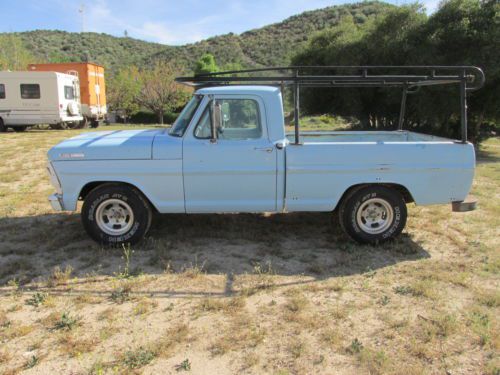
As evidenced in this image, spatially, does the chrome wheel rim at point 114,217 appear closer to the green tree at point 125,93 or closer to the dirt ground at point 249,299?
the dirt ground at point 249,299

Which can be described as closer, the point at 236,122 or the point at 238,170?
the point at 238,170

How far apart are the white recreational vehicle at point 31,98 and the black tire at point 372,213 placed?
59.2 ft

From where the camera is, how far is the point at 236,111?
5336 millimetres

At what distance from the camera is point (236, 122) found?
17.7 feet

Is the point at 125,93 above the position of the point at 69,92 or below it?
above

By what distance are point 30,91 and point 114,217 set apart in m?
17.2

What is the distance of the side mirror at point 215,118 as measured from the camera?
5.06 meters

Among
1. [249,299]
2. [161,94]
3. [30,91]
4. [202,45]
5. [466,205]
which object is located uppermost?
[202,45]

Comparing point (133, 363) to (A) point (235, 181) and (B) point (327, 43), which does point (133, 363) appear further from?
(B) point (327, 43)

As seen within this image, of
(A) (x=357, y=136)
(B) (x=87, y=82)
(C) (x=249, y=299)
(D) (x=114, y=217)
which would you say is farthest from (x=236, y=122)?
(B) (x=87, y=82)

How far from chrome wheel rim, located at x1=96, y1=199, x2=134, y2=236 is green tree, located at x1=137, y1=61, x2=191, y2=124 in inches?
1173

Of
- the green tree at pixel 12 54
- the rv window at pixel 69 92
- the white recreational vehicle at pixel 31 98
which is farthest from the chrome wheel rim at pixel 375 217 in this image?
the green tree at pixel 12 54

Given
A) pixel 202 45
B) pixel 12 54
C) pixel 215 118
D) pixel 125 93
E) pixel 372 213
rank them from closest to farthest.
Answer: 1. pixel 215 118
2. pixel 372 213
3. pixel 125 93
4. pixel 12 54
5. pixel 202 45

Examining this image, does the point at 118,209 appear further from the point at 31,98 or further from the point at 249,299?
the point at 31,98
